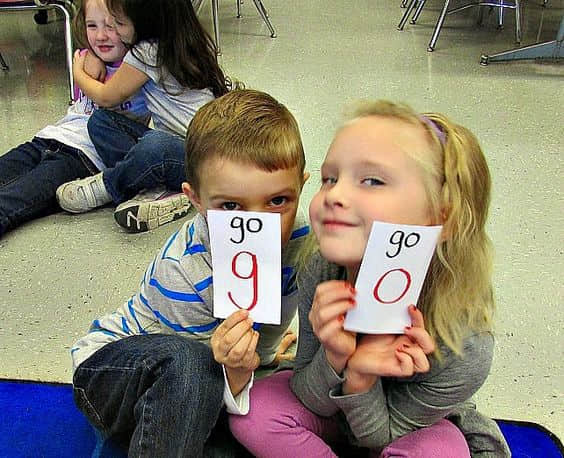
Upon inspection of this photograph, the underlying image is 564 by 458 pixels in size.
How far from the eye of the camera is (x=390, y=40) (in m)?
3.63

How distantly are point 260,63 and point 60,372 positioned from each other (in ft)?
7.12

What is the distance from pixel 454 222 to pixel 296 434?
14.9 inches

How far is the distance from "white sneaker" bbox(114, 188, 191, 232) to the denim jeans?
72 centimetres

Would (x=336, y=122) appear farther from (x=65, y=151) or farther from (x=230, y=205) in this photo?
(x=65, y=151)

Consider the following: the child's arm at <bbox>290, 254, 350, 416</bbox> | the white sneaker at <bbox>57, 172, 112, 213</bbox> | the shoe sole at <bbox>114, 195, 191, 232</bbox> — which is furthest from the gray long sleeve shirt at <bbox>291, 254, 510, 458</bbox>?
the white sneaker at <bbox>57, 172, 112, 213</bbox>

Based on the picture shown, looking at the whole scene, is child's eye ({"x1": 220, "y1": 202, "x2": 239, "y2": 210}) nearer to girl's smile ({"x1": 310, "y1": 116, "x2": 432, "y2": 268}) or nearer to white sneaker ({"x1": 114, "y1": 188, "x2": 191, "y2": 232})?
girl's smile ({"x1": 310, "y1": 116, "x2": 432, "y2": 268})

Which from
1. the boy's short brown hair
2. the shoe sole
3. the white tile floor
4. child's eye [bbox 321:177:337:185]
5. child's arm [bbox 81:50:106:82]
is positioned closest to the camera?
child's eye [bbox 321:177:337:185]

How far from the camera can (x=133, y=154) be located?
5.83ft

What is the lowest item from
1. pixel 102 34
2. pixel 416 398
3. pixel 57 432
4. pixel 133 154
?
pixel 57 432

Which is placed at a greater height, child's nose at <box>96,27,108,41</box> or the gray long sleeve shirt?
child's nose at <box>96,27,108,41</box>

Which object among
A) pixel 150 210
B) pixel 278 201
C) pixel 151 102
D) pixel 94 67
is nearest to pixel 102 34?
pixel 94 67

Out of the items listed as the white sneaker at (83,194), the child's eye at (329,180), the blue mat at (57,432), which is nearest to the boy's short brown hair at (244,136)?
the child's eye at (329,180)

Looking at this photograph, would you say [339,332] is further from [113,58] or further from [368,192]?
[113,58]

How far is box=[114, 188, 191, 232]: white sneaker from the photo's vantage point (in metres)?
1.73
